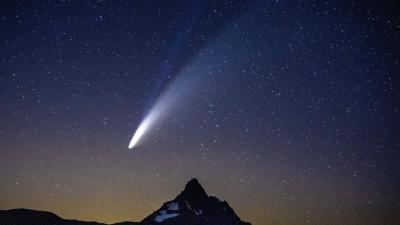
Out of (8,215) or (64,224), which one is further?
(64,224)

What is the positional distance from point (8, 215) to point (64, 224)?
86.3ft

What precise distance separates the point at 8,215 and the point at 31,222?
49.8ft

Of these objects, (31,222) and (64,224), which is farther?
(64,224)

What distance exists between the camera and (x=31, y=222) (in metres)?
172

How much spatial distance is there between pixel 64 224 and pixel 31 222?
24380mm

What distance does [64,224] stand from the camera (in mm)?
194875
